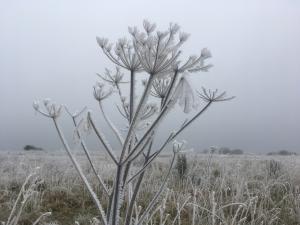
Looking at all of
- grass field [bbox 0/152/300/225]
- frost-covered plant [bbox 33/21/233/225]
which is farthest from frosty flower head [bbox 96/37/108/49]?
grass field [bbox 0/152/300/225]

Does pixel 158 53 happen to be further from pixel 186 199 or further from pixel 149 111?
pixel 186 199

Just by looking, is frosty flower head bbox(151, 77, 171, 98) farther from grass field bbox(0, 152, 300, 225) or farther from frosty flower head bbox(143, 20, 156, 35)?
grass field bbox(0, 152, 300, 225)

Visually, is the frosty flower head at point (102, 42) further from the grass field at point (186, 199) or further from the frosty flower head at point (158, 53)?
the grass field at point (186, 199)

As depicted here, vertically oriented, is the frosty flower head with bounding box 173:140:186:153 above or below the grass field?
above

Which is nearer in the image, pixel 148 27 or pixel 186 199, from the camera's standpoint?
pixel 148 27

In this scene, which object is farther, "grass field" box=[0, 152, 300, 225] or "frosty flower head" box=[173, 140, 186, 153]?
"grass field" box=[0, 152, 300, 225]

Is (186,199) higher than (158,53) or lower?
lower

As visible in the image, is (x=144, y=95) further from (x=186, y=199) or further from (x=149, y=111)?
(x=186, y=199)

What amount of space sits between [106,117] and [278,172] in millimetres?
8199

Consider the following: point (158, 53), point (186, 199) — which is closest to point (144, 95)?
point (158, 53)

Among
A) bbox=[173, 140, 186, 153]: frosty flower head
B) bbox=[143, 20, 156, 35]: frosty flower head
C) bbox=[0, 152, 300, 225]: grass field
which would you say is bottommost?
bbox=[0, 152, 300, 225]: grass field

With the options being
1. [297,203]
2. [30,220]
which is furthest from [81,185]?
[297,203]

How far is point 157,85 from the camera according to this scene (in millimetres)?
2133

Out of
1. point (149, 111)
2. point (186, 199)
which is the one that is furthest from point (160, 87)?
point (186, 199)
